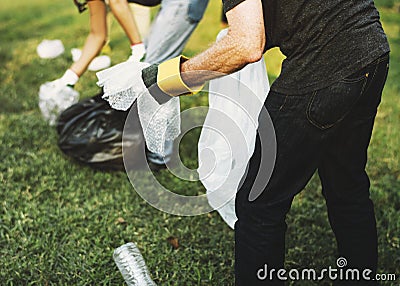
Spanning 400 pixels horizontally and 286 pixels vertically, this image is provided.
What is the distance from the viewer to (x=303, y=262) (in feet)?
9.09

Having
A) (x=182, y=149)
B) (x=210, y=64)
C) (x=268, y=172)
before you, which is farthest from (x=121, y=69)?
(x=182, y=149)

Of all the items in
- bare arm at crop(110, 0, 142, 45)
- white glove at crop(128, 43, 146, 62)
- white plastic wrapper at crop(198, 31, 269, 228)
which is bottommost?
white glove at crop(128, 43, 146, 62)

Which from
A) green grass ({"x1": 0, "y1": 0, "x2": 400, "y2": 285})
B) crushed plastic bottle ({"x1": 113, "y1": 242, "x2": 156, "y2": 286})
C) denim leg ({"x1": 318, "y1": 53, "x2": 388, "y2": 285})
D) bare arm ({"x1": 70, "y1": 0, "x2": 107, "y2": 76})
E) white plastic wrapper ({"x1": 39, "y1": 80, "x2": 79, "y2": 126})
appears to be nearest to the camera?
denim leg ({"x1": 318, "y1": 53, "x2": 388, "y2": 285})

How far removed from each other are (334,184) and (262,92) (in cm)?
46

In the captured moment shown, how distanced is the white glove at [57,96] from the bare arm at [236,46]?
6.47 ft

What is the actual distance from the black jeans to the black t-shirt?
0.04 metres

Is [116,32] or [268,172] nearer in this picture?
[268,172]

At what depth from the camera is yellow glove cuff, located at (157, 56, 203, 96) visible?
1905mm

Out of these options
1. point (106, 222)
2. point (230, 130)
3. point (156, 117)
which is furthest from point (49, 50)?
point (156, 117)

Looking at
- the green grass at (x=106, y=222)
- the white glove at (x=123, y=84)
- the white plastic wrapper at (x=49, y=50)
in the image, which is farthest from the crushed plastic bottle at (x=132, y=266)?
the white plastic wrapper at (x=49, y=50)

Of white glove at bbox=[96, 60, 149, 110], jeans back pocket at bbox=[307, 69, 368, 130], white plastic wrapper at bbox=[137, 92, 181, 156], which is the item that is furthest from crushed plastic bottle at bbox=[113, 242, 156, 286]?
jeans back pocket at bbox=[307, 69, 368, 130]

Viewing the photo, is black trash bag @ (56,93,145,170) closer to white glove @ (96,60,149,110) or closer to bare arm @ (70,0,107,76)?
bare arm @ (70,0,107,76)

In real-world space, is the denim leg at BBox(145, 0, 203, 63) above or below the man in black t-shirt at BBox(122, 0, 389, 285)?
below

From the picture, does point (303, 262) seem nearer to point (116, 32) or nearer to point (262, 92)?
point (262, 92)
